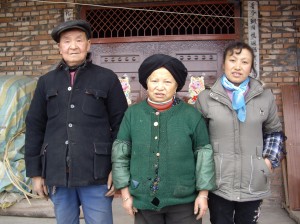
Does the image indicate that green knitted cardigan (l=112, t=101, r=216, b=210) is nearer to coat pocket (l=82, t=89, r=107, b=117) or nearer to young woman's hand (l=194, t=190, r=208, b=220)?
young woman's hand (l=194, t=190, r=208, b=220)

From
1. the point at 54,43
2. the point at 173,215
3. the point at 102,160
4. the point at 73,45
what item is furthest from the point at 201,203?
the point at 54,43

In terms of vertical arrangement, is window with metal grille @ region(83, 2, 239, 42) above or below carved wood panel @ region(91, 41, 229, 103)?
above

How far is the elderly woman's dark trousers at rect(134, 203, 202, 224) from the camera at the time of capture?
2.29 meters

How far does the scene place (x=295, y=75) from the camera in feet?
16.0

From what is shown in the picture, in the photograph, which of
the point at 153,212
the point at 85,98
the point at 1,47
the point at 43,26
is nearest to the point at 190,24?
the point at 43,26

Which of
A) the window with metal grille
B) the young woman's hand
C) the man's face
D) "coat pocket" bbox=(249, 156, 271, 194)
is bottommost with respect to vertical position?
the young woman's hand

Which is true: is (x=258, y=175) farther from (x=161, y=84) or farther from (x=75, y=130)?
(x=75, y=130)

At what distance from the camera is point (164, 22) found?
5168 millimetres

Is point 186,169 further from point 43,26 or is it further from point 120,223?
point 43,26

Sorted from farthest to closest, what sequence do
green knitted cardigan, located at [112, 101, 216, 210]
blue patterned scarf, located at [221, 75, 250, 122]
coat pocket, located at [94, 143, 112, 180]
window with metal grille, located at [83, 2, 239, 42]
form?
window with metal grille, located at [83, 2, 239, 42]
coat pocket, located at [94, 143, 112, 180]
blue patterned scarf, located at [221, 75, 250, 122]
green knitted cardigan, located at [112, 101, 216, 210]

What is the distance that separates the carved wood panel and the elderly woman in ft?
9.16

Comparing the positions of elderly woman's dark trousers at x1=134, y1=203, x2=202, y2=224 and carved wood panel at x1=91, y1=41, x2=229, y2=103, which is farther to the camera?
carved wood panel at x1=91, y1=41, x2=229, y2=103

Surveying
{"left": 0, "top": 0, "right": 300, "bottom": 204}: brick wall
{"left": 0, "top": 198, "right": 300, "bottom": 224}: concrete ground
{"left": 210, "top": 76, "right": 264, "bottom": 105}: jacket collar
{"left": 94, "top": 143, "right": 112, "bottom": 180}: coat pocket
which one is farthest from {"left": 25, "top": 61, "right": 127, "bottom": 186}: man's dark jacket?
{"left": 0, "top": 0, "right": 300, "bottom": 204}: brick wall

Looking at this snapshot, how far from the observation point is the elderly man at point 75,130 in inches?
96.7
